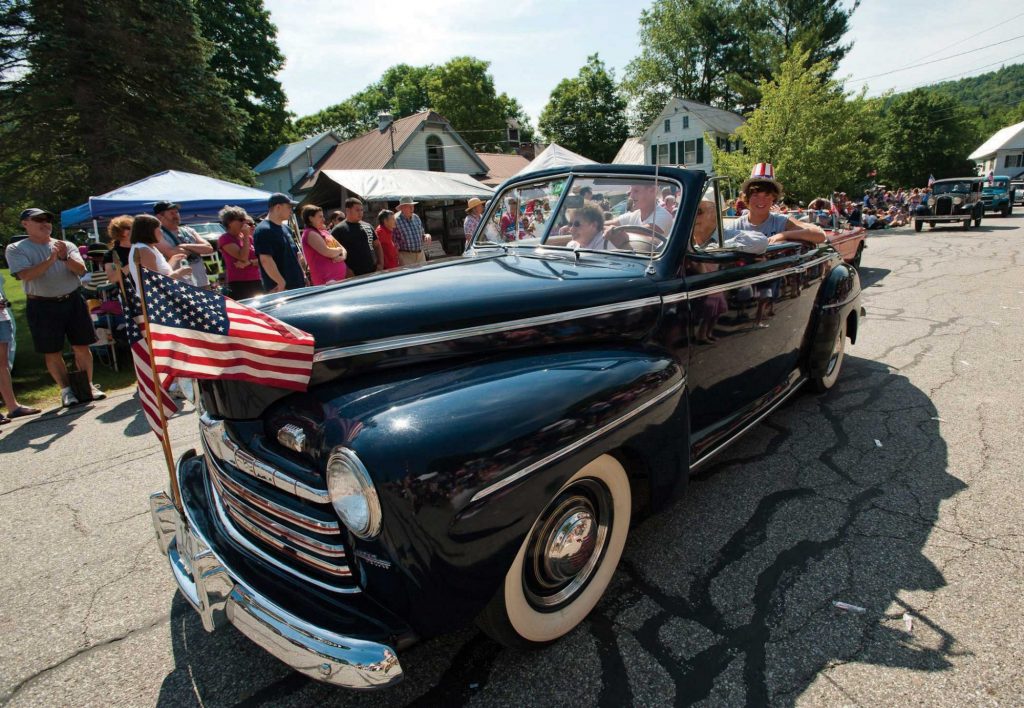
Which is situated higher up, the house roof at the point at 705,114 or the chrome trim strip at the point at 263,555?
the house roof at the point at 705,114

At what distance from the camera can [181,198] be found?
8352 millimetres

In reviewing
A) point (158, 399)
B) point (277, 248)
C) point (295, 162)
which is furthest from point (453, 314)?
point (295, 162)

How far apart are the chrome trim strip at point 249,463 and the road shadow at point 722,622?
655 mm

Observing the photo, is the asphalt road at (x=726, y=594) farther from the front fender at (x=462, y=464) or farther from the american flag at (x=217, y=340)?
the american flag at (x=217, y=340)

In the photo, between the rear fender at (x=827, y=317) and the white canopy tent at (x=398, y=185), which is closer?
the rear fender at (x=827, y=317)

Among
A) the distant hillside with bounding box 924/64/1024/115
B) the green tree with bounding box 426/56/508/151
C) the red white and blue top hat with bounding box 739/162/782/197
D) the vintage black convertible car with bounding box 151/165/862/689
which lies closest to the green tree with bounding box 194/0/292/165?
the green tree with bounding box 426/56/508/151

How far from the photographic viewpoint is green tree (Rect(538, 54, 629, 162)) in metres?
51.3

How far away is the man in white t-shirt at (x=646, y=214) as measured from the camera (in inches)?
108

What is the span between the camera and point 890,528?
268cm

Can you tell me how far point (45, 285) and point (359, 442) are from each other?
18.2 feet

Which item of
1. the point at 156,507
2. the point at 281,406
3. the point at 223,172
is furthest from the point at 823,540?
the point at 223,172

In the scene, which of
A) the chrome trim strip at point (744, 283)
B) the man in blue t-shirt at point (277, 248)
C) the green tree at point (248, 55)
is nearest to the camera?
the chrome trim strip at point (744, 283)

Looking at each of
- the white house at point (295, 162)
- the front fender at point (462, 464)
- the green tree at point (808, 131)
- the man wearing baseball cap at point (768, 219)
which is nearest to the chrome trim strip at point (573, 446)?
the front fender at point (462, 464)

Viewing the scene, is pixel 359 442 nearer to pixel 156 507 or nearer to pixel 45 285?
pixel 156 507
